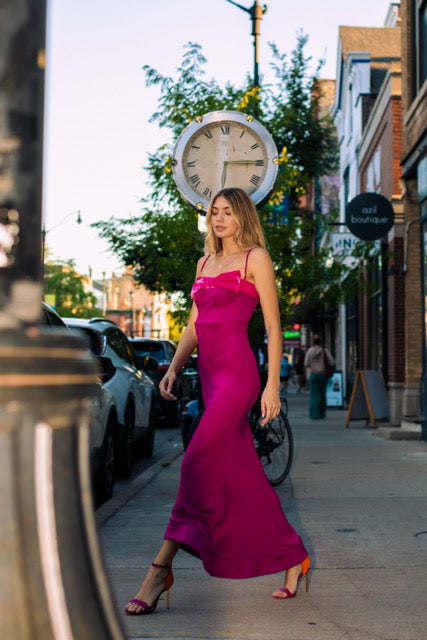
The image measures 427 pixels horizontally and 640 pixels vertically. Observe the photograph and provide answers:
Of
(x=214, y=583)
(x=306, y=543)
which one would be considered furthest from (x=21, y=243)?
(x=306, y=543)

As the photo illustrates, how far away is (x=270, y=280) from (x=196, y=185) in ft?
12.9

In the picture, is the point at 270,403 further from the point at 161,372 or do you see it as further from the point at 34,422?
the point at 161,372

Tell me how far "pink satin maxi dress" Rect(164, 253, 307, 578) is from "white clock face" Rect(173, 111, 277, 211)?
13.2 ft

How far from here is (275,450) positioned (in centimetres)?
927

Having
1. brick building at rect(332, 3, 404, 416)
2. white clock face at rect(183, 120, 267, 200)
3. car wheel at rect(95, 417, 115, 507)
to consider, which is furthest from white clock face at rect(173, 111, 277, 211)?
brick building at rect(332, 3, 404, 416)

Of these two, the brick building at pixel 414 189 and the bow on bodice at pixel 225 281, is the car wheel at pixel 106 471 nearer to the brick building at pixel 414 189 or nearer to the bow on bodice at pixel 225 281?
the bow on bodice at pixel 225 281

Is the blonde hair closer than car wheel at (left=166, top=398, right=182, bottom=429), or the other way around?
the blonde hair

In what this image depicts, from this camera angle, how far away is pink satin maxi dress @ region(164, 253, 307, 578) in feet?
13.4

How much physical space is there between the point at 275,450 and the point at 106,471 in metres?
1.81

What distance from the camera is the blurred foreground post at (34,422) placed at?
1.19 metres

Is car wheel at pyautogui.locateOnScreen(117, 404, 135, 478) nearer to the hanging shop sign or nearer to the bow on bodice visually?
the bow on bodice

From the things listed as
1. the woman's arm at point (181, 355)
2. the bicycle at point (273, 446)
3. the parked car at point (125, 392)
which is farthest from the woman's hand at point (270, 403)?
the bicycle at point (273, 446)

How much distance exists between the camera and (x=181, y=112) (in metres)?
16.5

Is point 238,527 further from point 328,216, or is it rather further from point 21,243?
point 328,216
